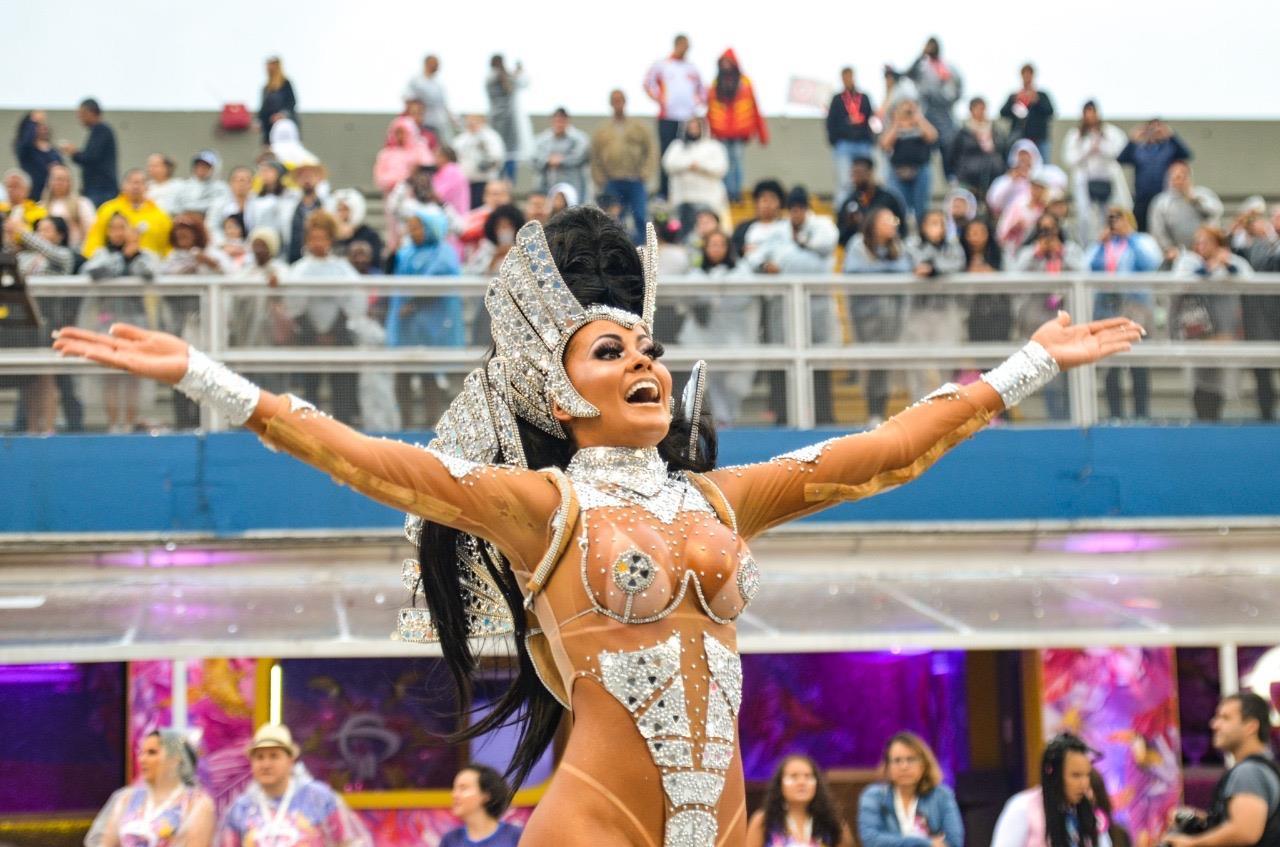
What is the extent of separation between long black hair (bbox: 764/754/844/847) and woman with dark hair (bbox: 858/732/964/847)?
274 millimetres

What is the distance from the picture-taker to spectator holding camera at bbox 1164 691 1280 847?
7.43 metres

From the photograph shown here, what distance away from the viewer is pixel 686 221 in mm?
12469

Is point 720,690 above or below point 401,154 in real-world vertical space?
below

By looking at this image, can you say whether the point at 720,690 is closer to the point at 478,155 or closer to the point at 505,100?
the point at 478,155

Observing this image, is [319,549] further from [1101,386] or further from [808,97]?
[808,97]

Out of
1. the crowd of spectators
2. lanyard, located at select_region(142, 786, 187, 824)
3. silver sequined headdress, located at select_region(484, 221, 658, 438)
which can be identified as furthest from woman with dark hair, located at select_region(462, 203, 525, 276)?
silver sequined headdress, located at select_region(484, 221, 658, 438)

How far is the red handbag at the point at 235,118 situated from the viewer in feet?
52.1

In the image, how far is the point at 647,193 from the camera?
42.9 feet

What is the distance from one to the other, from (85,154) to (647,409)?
9.26 metres

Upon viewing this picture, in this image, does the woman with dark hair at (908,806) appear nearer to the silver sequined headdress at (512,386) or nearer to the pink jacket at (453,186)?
the silver sequined headdress at (512,386)

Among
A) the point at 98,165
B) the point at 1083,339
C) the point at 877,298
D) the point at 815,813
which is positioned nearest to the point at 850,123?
the point at 877,298

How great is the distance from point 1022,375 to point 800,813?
332 centimetres

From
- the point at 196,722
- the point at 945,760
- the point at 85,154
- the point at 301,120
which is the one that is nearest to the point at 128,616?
the point at 196,722

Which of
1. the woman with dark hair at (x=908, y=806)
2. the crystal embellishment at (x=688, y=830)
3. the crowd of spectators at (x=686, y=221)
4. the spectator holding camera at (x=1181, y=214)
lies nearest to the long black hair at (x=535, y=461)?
the crystal embellishment at (x=688, y=830)
